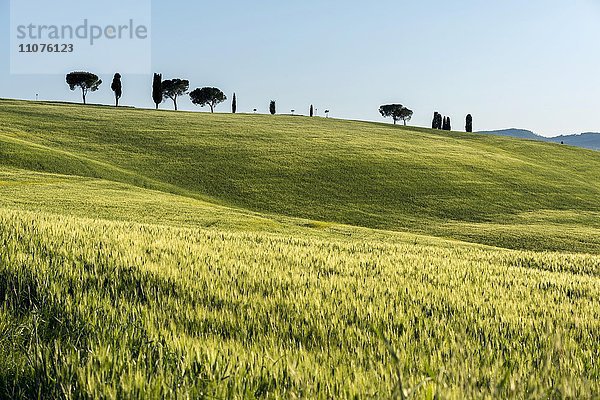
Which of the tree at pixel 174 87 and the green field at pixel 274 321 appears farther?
the tree at pixel 174 87

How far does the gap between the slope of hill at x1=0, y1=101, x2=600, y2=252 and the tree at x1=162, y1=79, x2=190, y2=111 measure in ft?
213

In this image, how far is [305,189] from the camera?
179 ft

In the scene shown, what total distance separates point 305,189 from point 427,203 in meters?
11.8

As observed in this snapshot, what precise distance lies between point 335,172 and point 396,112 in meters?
117

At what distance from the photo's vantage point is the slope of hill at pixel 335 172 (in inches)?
1869

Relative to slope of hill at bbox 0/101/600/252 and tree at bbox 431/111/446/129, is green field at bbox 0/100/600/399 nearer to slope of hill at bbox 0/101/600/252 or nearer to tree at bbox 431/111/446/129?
slope of hill at bbox 0/101/600/252

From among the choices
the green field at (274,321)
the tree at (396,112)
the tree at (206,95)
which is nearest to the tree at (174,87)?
the tree at (206,95)

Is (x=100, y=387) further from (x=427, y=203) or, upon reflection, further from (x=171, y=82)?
(x=171, y=82)

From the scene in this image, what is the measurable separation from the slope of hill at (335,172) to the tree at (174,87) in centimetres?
6490

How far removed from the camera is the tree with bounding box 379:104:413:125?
172 metres

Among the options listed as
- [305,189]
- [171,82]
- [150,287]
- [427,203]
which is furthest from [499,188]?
[171,82]

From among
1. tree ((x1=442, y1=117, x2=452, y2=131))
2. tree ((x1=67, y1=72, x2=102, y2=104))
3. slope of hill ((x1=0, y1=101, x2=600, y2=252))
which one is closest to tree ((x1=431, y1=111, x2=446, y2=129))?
tree ((x1=442, y1=117, x2=452, y2=131))

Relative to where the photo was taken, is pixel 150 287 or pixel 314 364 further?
pixel 150 287

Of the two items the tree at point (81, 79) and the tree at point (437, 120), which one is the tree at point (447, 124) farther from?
the tree at point (81, 79)
